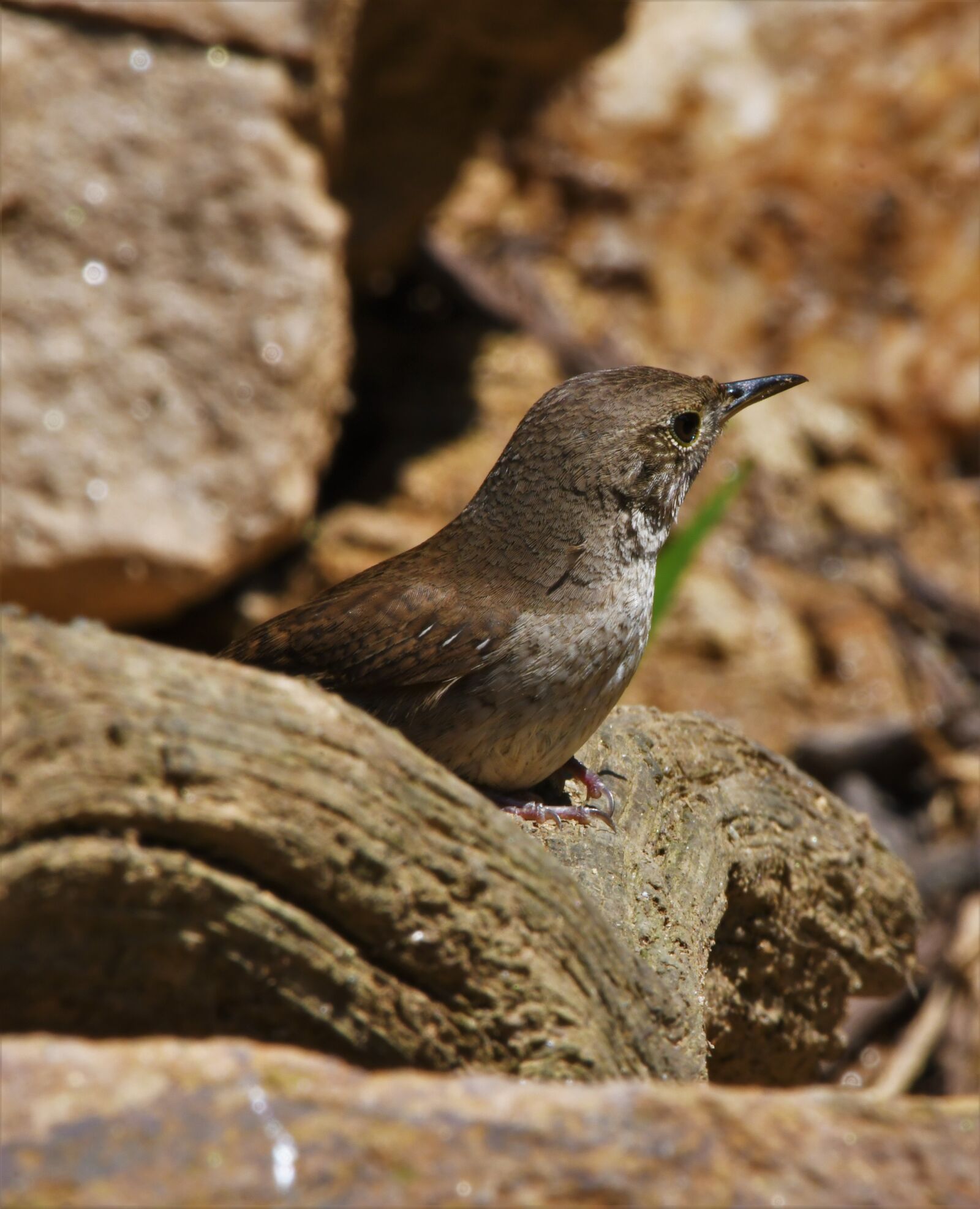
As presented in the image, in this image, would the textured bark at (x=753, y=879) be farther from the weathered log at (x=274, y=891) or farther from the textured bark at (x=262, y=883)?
the textured bark at (x=262, y=883)

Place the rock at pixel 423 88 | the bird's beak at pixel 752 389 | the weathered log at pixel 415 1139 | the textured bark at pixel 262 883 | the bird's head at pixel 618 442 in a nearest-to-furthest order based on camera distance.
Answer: the weathered log at pixel 415 1139, the textured bark at pixel 262 883, the bird's head at pixel 618 442, the bird's beak at pixel 752 389, the rock at pixel 423 88

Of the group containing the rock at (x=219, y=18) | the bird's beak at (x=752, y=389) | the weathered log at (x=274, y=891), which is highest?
the rock at (x=219, y=18)

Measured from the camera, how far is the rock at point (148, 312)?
22.6ft

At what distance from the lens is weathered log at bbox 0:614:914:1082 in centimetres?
231

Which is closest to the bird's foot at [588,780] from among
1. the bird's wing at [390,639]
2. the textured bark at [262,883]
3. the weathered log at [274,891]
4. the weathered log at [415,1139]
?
the bird's wing at [390,639]

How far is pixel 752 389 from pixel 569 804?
4.78ft

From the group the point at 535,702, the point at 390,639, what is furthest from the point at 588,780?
the point at 390,639

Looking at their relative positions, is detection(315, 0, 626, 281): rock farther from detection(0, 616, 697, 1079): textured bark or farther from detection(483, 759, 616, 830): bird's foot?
detection(0, 616, 697, 1079): textured bark

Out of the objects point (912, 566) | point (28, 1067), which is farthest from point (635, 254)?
point (28, 1067)

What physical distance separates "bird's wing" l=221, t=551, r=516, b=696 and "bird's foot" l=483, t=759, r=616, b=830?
13.1 inches

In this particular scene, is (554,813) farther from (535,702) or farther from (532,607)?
(532,607)

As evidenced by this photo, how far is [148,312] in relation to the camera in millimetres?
7105

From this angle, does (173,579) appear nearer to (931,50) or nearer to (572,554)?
(572,554)

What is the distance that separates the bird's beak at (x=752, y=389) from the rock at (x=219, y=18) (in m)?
3.29
